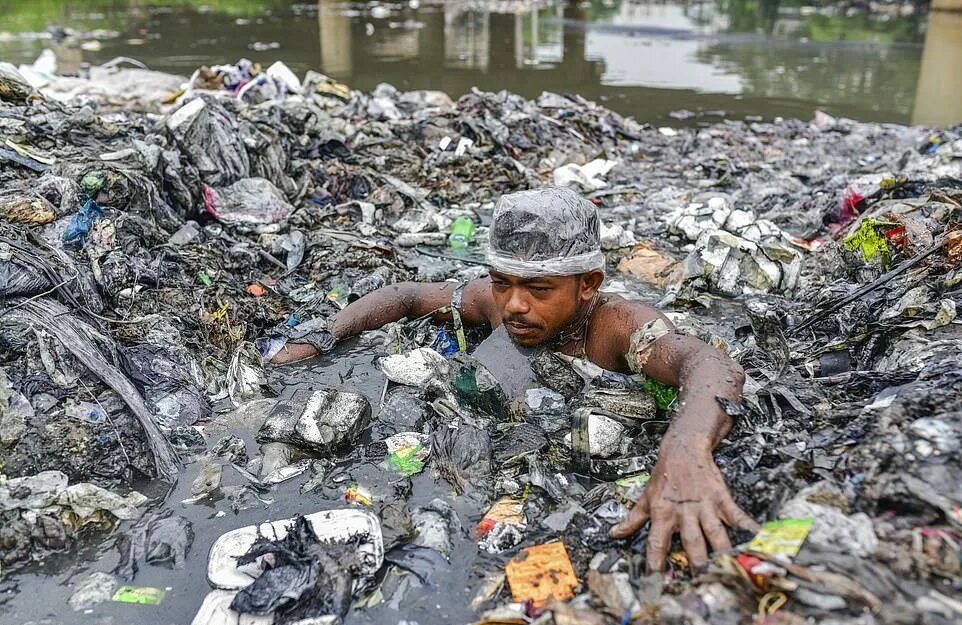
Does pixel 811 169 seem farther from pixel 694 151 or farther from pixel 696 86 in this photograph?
pixel 696 86

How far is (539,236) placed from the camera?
8.41 ft

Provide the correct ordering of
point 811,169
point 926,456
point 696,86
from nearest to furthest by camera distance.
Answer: point 926,456 → point 811,169 → point 696,86

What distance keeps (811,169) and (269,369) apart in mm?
6908

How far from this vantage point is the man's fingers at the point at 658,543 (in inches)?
70.9

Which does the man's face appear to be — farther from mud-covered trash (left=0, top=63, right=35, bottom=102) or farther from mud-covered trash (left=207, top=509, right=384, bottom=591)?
mud-covered trash (left=0, top=63, right=35, bottom=102)

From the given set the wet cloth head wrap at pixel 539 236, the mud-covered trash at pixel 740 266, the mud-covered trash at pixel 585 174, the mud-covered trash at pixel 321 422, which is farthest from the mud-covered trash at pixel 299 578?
the mud-covered trash at pixel 585 174

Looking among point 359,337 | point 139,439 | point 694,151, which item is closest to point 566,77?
point 694,151

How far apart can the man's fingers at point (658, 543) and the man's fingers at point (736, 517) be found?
15cm

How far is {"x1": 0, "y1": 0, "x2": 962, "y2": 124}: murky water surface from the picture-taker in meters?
13.1

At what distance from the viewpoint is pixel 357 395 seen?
2820mm

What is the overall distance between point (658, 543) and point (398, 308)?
2130 mm

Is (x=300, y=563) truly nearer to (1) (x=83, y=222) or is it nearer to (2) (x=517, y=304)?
(2) (x=517, y=304)

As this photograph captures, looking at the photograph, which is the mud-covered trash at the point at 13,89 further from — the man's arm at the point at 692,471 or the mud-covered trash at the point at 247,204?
the man's arm at the point at 692,471

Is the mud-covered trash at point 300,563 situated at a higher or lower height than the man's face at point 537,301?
lower
